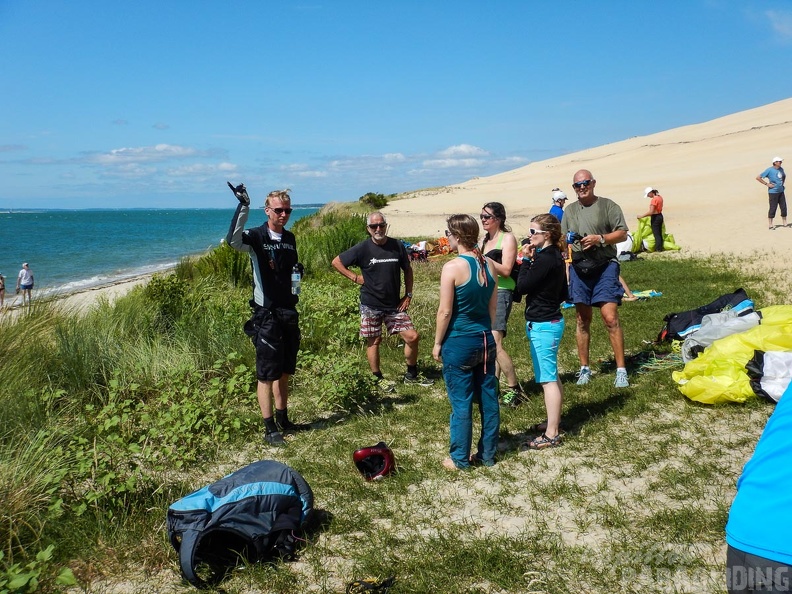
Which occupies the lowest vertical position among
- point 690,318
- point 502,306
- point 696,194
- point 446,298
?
point 690,318

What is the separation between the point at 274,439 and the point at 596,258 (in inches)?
133

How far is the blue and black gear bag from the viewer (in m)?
3.45

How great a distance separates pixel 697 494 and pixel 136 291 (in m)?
7.40

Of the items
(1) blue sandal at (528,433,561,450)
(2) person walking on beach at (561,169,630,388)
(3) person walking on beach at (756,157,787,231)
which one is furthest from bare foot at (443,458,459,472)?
(3) person walking on beach at (756,157,787,231)

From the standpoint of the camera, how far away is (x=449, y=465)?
178 inches

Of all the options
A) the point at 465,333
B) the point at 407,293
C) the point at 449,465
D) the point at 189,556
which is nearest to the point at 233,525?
the point at 189,556

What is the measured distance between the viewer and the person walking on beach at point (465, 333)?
4.25m

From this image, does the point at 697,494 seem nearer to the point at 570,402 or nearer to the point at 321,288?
the point at 570,402

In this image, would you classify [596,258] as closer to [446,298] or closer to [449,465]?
[446,298]

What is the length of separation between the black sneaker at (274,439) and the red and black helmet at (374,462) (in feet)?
3.30

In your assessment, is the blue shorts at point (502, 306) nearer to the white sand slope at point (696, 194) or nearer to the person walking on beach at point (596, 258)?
the person walking on beach at point (596, 258)

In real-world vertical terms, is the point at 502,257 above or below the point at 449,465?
above

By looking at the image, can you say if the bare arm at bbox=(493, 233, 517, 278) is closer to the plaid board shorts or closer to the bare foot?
the plaid board shorts

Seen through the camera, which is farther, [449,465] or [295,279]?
[295,279]
